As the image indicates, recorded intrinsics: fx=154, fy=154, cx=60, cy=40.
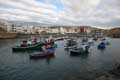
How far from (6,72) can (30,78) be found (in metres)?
6.33

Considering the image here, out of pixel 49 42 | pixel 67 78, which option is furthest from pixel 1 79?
pixel 49 42

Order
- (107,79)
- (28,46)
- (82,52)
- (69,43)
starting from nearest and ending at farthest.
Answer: (107,79)
(82,52)
(28,46)
(69,43)

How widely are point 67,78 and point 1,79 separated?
1120 centimetres

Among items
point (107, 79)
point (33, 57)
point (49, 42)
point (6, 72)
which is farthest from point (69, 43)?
point (107, 79)

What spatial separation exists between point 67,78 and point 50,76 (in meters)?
3.33

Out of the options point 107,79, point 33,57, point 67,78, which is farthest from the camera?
Answer: point 33,57

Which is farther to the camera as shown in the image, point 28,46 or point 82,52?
point 28,46

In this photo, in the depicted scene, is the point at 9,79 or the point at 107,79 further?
the point at 9,79

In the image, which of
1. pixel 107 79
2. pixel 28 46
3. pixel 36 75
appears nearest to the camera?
pixel 107 79

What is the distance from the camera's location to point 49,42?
78.8 m

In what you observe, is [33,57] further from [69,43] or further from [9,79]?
[69,43]

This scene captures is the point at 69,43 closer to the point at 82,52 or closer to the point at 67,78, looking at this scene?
the point at 82,52

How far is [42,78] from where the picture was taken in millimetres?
26516

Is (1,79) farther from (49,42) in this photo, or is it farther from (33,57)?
(49,42)
